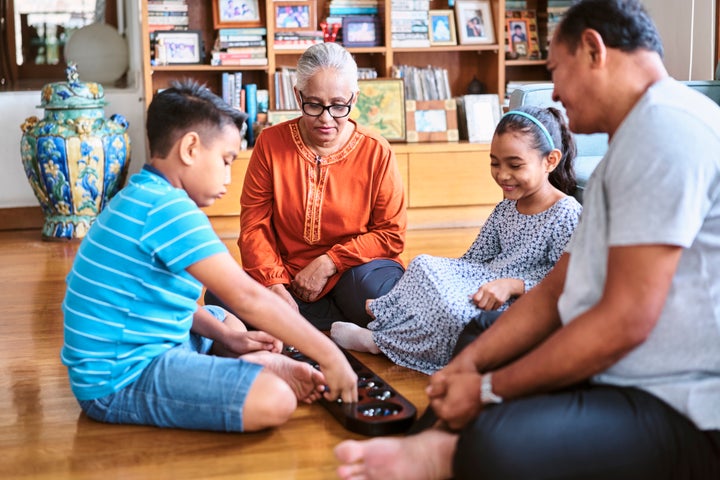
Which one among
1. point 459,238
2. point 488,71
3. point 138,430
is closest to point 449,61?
point 488,71

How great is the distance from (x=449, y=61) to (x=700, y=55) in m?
1.44

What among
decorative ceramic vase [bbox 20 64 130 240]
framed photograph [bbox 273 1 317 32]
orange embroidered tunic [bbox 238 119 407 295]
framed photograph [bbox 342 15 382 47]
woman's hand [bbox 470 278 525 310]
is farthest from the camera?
framed photograph [bbox 342 15 382 47]

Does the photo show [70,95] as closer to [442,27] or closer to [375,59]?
Answer: [375,59]

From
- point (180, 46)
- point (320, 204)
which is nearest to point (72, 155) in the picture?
point (180, 46)

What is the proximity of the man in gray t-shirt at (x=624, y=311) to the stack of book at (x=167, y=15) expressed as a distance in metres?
3.60

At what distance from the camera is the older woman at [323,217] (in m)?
2.80

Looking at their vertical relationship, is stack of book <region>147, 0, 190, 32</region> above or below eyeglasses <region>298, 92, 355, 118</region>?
above

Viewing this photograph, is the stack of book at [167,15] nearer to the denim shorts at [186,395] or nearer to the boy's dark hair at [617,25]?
the denim shorts at [186,395]

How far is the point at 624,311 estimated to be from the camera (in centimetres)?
146

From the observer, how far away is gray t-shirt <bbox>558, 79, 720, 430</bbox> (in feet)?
4.70

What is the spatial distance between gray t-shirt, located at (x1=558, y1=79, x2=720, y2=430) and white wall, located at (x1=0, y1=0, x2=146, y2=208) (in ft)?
12.6

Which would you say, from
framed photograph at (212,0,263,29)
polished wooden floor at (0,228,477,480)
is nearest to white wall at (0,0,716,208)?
framed photograph at (212,0,263,29)

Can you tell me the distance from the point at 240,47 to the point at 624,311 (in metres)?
3.76

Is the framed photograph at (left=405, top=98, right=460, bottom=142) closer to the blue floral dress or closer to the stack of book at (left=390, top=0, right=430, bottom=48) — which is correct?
the stack of book at (left=390, top=0, right=430, bottom=48)
